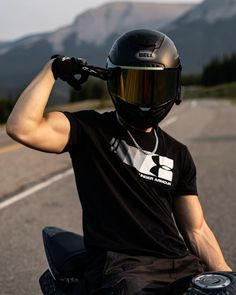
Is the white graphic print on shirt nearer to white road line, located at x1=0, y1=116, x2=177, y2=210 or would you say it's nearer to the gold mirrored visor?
the gold mirrored visor

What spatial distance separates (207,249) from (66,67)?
1143mm

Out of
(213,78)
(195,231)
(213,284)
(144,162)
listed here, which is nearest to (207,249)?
(195,231)

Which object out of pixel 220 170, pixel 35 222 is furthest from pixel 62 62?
pixel 220 170

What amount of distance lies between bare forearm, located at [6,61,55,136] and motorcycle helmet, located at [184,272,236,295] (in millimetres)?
1067

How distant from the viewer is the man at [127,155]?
8.49ft

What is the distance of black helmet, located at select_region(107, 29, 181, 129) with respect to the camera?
259 centimetres

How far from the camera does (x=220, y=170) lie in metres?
12.4

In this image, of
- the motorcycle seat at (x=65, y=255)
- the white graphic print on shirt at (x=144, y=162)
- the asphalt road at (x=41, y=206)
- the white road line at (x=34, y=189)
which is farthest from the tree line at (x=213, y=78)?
the white graphic print on shirt at (x=144, y=162)

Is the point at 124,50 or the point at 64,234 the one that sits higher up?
the point at 124,50

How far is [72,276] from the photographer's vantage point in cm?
284

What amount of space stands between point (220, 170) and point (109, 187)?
9.95 metres

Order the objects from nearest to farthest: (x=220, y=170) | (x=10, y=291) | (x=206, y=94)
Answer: (x=10, y=291), (x=220, y=170), (x=206, y=94)

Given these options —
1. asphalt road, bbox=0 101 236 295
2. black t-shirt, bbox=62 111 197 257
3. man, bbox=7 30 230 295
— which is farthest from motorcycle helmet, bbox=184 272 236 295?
asphalt road, bbox=0 101 236 295

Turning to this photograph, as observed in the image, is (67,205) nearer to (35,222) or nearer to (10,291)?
(35,222)
